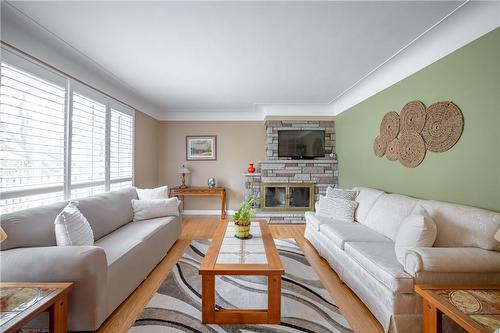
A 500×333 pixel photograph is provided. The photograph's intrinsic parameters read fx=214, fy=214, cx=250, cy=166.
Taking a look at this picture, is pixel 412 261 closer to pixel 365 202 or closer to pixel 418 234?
pixel 418 234

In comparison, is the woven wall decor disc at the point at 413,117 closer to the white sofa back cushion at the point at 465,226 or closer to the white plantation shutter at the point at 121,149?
the white sofa back cushion at the point at 465,226

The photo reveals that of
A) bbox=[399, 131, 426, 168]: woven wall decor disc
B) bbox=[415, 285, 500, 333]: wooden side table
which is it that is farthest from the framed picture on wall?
bbox=[415, 285, 500, 333]: wooden side table

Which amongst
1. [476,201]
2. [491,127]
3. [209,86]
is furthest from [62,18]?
[476,201]

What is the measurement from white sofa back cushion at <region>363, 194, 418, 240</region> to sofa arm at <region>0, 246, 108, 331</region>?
2.78 meters

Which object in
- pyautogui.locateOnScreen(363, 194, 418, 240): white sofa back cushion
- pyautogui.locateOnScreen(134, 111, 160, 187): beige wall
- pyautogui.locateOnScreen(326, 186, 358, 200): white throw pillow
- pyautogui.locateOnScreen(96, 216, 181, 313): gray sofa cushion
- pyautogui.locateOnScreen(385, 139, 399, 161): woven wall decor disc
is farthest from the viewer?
pyautogui.locateOnScreen(134, 111, 160, 187): beige wall

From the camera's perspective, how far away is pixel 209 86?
11.7 ft

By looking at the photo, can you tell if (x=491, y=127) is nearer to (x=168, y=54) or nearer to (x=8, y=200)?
(x=168, y=54)

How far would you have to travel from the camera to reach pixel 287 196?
4852mm

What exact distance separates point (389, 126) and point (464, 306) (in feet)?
7.74

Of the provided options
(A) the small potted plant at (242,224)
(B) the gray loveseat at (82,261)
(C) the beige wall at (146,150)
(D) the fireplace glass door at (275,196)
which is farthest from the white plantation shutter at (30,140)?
(D) the fireplace glass door at (275,196)

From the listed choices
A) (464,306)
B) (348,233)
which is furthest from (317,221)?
(464,306)

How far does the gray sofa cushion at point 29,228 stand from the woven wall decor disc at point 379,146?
12.9 ft

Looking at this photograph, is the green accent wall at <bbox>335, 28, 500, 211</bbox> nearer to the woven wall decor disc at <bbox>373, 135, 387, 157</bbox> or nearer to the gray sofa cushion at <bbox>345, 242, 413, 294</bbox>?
the woven wall decor disc at <bbox>373, 135, 387, 157</bbox>

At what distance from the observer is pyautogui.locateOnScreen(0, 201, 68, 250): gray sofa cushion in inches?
62.6
